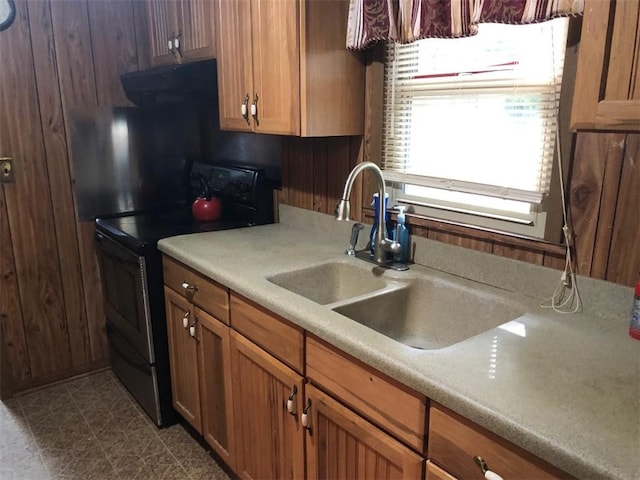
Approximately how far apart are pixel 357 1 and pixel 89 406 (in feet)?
7.57

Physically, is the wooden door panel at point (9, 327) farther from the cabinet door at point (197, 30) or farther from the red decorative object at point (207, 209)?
the cabinet door at point (197, 30)

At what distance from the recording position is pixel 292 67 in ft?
5.92

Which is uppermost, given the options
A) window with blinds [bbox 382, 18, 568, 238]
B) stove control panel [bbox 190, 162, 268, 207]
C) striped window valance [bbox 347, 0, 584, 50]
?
striped window valance [bbox 347, 0, 584, 50]

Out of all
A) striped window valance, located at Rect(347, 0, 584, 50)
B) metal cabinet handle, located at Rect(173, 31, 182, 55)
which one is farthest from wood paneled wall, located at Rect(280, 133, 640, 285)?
metal cabinet handle, located at Rect(173, 31, 182, 55)

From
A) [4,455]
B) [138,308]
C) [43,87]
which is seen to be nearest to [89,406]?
[4,455]

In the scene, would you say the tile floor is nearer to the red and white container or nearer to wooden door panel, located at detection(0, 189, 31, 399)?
wooden door panel, located at detection(0, 189, 31, 399)

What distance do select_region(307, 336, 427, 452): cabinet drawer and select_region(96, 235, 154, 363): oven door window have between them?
112 cm

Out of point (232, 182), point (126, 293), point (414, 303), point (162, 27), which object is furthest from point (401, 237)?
point (162, 27)

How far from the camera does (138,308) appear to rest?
91.8 inches

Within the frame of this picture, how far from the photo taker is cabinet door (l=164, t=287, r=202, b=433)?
2.10 m

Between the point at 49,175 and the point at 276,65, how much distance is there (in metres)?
1.48

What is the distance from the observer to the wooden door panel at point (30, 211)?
2.45m

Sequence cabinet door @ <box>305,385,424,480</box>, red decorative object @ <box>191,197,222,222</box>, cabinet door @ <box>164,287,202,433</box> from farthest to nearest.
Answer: red decorative object @ <box>191,197,222,222</box> → cabinet door @ <box>164,287,202,433</box> → cabinet door @ <box>305,385,424,480</box>

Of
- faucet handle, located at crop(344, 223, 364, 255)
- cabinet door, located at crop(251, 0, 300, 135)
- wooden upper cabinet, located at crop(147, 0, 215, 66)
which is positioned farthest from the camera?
wooden upper cabinet, located at crop(147, 0, 215, 66)
